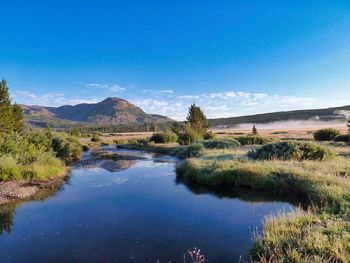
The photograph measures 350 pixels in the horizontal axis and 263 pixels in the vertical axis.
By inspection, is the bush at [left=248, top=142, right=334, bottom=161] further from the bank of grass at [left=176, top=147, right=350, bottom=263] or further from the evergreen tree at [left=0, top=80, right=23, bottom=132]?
the evergreen tree at [left=0, top=80, right=23, bottom=132]

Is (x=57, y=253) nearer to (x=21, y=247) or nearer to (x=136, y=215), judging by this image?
(x=21, y=247)

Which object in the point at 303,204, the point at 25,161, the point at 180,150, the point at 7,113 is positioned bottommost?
the point at 303,204

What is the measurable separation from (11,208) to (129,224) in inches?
271

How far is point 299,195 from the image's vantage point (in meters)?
16.5

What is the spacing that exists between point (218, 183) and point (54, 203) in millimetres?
10491

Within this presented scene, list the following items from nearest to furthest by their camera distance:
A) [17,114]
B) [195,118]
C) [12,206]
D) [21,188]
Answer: [12,206]
[21,188]
[195,118]
[17,114]

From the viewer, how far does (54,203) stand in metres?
16.6

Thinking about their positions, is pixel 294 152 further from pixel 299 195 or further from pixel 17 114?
pixel 17 114

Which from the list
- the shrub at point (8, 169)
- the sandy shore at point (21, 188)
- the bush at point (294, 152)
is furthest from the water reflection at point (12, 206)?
the bush at point (294, 152)

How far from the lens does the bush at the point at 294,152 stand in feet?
81.5

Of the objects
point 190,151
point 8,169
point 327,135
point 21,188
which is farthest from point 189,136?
point 21,188

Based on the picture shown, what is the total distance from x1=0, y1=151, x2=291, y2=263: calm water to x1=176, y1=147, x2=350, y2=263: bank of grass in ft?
4.23

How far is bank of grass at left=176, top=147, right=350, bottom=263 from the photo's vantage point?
785 centimetres

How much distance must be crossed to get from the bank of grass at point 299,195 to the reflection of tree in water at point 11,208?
31.4ft
